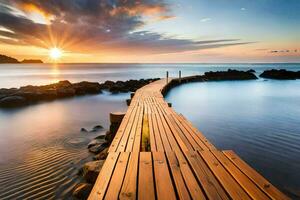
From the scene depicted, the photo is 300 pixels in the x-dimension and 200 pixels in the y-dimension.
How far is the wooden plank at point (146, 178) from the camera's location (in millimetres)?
3008

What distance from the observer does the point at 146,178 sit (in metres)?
3.45

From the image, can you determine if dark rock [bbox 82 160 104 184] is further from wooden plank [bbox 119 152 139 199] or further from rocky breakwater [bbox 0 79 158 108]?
rocky breakwater [bbox 0 79 158 108]

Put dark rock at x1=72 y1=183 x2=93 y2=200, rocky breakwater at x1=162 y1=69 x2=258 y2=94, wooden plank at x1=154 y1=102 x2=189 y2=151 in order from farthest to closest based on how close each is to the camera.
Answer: rocky breakwater at x1=162 y1=69 x2=258 y2=94, dark rock at x1=72 y1=183 x2=93 y2=200, wooden plank at x1=154 y1=102 x2=189 y2=151

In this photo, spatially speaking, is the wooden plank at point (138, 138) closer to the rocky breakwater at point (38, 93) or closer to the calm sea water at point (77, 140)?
the calm sea water at point (77, 140)

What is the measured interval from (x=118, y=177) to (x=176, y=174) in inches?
35.7

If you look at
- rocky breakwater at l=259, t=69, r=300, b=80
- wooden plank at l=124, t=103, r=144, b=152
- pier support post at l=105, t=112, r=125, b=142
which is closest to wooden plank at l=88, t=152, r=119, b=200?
wooden plank at l=124, t=103, r=144, b=152

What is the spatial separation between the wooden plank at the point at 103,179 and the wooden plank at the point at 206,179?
137 centimetres

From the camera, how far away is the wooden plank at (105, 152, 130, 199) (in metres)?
3.00

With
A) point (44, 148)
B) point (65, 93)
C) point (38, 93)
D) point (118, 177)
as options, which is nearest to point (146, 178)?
point (118, 177)

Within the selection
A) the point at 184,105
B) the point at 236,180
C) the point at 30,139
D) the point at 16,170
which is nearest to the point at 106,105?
the point at 184,105

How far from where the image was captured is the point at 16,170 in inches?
277

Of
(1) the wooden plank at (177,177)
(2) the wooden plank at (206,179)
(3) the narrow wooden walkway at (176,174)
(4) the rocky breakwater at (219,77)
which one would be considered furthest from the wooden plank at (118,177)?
(4) the rocky breakwater at (219,77)

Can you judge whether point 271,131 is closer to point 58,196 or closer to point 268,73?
point 58,196

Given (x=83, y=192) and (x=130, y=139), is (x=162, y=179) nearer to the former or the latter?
(x=130, y=139)
